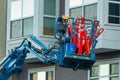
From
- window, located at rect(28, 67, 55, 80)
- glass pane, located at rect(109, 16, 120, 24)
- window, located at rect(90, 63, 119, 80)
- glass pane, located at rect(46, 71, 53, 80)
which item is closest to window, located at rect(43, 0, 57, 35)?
window, located at rect(28, 67, 55, 80)

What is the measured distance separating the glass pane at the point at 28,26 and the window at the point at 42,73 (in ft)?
7.07

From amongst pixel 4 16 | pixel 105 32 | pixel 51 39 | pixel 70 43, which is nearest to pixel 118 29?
pixel 105 32

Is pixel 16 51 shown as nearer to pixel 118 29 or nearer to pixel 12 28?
pixel 118 29

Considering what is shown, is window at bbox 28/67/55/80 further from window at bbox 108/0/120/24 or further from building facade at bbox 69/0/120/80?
window at bbox 108/0/120/24

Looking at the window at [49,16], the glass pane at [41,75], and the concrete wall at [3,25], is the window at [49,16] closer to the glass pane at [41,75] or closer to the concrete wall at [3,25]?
the glass pane at [41,75]

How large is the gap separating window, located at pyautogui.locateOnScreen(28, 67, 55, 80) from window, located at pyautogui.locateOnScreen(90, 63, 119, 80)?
3.06 metres

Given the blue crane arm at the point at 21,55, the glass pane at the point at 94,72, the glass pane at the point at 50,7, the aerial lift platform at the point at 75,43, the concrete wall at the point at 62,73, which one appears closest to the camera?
the aerial lift platform at the point at 75,43

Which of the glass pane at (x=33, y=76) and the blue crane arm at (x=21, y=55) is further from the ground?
the blue crane arm at (x=21, y=55)

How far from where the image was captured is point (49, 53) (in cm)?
1770

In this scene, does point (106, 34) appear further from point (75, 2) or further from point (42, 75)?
point (42, 75)

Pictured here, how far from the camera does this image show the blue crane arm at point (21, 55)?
59.3 feet

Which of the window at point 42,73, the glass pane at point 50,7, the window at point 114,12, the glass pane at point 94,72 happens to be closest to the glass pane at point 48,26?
the glass pane at point 50,7

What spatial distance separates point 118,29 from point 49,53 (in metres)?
4.87

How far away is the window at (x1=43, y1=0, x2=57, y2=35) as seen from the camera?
80.8 feet
